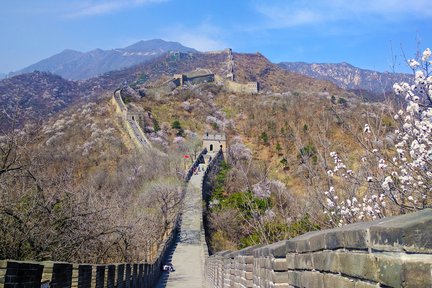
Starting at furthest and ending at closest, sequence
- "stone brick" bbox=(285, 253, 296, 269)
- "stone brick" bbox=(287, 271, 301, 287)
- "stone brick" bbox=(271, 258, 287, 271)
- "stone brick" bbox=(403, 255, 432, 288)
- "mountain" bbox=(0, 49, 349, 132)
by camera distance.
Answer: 1. "mountain" bbox=(0, 49, 349, 132)
2. "stone brick" bbox=(271, 258, 287, 271)
3. "stone brick" bbox=(285, 253, 296, 269)
4. "stone brick" bbox=(287, 271, 301, 287)
5. "stone brick" bbox=(403, 255, 432, 288)

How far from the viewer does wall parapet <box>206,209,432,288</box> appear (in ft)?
4.75

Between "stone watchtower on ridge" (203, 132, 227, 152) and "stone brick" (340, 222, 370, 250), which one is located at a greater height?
"stone watchtower on ridge" (203, 132, 227, 152)

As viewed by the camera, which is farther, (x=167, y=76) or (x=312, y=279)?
(x=167, y=76)

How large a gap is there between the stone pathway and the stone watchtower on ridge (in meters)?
15.5

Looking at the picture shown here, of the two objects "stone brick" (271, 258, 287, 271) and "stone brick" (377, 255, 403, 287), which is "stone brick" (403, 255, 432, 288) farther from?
"stone brick" (271, 258, 287, 271)

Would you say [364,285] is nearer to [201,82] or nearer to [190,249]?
[190,249]

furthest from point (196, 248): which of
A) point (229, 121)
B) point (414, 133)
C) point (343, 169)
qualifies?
point (229, 121)

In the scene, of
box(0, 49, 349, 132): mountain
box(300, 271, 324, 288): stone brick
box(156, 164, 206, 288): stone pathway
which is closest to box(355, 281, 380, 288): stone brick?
box(300, 271, 324, 288): stone brick

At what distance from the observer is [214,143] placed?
61.6m

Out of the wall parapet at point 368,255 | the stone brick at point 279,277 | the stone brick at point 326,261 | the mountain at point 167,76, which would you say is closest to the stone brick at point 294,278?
the wall parapet at point 368,255

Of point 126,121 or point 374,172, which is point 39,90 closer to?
point 126,121

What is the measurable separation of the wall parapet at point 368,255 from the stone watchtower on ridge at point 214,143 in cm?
5765

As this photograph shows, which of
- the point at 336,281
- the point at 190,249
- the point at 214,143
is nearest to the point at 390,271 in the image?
the point at 336,281

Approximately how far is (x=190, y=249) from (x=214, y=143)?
109ft
